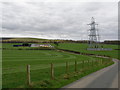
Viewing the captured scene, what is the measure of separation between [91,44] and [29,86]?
10727 centimetres

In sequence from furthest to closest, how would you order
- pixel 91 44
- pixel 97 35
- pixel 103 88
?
pixel 91 44
pixel 97 35
pixel 103 88

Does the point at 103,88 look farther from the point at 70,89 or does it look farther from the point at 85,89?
the point at 70,89

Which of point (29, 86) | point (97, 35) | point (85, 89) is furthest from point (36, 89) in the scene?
point (97, 35)

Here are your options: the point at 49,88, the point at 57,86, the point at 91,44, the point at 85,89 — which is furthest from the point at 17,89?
the point at 91,44

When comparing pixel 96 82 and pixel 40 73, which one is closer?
pixel 96 82

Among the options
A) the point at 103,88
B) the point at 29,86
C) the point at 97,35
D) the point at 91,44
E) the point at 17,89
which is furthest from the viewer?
the point at 91,44

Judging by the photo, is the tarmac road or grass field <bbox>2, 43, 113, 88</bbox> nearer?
grass field <bbox>2, 43, 113, 88</bbox>

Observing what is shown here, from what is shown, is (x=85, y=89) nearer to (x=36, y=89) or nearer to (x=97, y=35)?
(x=36, y=89)

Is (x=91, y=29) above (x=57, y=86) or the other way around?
above

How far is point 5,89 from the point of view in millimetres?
9469

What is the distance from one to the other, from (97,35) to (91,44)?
48.7 feet

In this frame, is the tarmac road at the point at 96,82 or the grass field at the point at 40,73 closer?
the grass field at the point at 40,73

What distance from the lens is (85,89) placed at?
1003cm

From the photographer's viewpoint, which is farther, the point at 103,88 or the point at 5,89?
the point at 103,88
